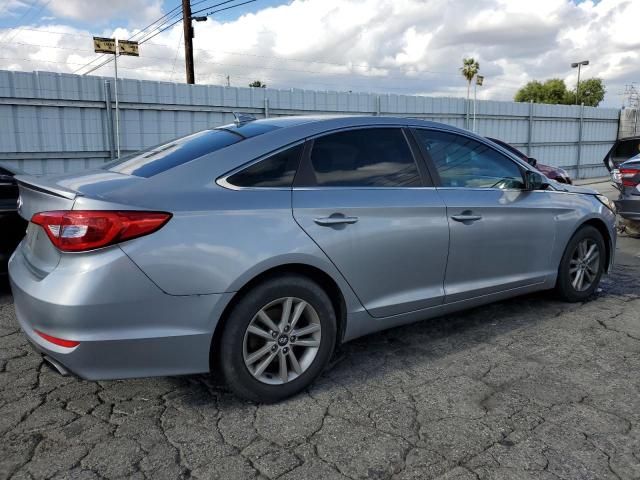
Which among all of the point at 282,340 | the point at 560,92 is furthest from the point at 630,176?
the point at 560,92

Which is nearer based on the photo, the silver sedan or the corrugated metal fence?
the silver sedan

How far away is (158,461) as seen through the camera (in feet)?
7.93

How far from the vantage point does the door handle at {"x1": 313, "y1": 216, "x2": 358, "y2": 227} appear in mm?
2959

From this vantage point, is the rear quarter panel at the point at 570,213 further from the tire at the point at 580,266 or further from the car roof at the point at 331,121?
the car roof at the point at 331,121

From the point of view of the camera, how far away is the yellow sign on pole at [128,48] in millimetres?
9062

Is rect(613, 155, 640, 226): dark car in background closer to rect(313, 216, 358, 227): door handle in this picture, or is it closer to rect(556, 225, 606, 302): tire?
rect(556, 225, 606, 302): tire

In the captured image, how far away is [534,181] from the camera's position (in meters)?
4.14

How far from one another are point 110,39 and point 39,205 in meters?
7.29

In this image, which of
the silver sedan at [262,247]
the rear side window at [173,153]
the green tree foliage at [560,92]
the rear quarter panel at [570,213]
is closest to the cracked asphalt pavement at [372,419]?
the silver sedan at [262,247]

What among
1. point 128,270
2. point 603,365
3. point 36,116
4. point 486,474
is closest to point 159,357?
point 128,270

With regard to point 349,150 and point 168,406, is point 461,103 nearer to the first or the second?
point 349,150

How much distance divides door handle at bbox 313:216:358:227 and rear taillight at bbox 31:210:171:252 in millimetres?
851

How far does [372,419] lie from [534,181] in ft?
7.74

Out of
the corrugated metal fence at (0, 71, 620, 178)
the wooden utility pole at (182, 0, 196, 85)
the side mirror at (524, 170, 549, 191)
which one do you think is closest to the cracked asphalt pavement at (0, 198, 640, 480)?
the side mirror at (524, 170, 549, 191)
